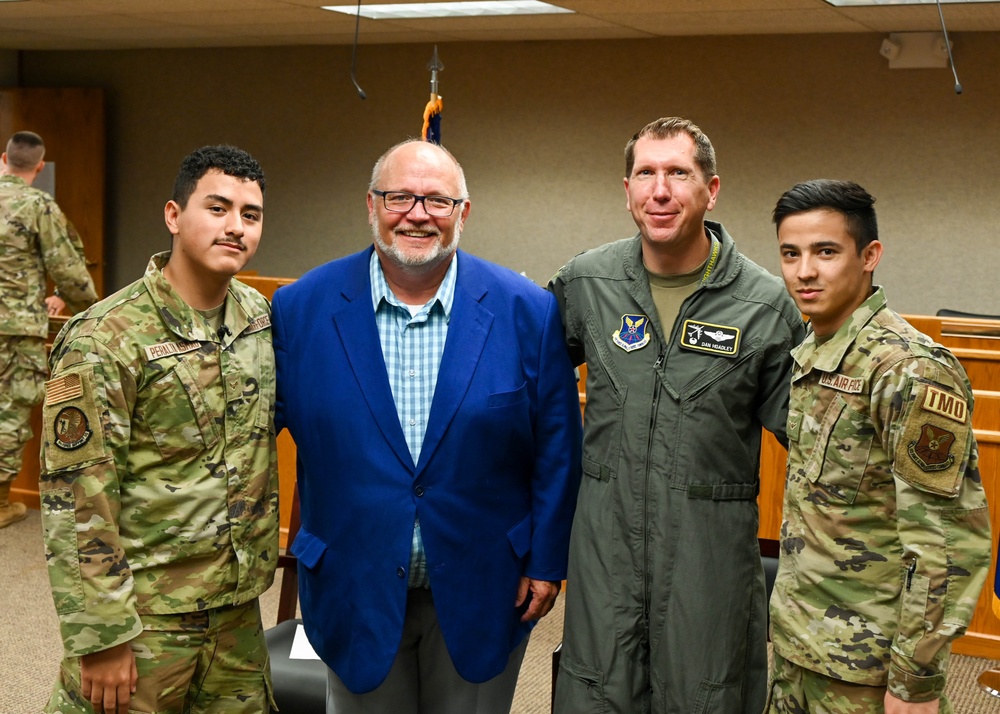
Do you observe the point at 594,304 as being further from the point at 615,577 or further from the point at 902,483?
the point at 902,483

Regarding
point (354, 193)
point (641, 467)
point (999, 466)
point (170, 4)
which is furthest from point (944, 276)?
point (641, 467)

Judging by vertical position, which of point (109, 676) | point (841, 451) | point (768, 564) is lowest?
point (109, 676)

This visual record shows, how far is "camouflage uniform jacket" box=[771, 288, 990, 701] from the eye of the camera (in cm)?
176

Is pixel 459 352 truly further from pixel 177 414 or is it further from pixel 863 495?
pixel 863 495

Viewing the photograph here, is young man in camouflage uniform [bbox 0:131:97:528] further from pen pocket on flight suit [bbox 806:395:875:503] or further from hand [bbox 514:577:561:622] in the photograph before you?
pen pocket on flight suit [bbox 806:395:875:503]

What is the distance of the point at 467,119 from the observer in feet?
27.9

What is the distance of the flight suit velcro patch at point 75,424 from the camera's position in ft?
6.30

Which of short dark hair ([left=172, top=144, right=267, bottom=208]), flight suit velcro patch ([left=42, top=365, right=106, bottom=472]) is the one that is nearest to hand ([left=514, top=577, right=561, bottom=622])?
flight suit velcro patch ([left=42, top=365, right=106, bottom=472])

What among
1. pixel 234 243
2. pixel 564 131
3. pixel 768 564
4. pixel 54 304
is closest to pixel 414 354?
pixel 234 243

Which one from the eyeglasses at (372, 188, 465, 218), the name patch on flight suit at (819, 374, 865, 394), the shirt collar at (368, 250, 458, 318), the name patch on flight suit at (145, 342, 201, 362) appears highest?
the eyeglasses at (372, 188, 465, 218)

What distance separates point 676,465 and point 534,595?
18.5 inches

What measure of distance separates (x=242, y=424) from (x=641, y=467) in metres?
0.80

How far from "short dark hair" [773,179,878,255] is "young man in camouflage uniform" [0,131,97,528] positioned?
12.5 ft

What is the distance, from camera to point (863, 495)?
6.12ft
